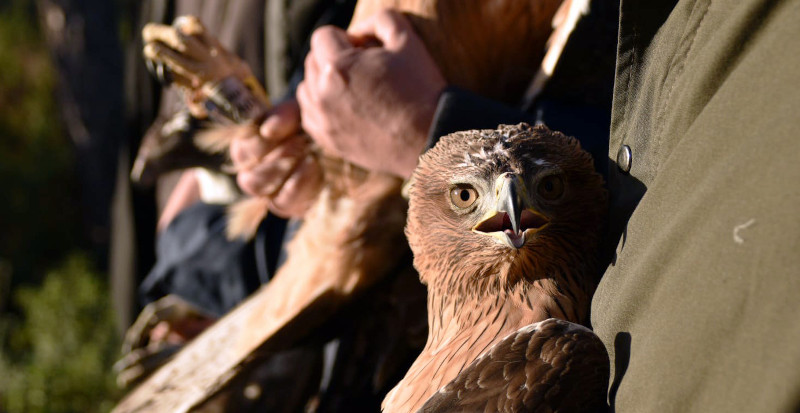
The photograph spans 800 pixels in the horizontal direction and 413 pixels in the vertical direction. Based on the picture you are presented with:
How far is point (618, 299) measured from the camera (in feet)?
3.17

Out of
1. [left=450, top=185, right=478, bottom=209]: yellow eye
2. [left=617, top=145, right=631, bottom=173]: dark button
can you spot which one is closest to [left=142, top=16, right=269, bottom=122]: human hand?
[left=450, top=185, right=478, bottom=209]: yellow eye

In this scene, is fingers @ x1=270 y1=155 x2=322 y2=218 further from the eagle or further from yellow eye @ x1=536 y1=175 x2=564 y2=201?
yellow eye @ x1=536 y1=175 x2=564 y2=201

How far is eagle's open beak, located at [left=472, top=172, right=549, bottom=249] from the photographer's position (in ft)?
3.35

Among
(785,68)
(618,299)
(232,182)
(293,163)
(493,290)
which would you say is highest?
(785,68)

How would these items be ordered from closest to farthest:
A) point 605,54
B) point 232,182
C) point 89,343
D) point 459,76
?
point 605,54 < point 459,76 < point 232,182 < point 89,343

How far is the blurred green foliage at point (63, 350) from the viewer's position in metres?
4.75

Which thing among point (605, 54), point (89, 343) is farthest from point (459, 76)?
point (89, 343)

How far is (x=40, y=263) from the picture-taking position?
6668mm

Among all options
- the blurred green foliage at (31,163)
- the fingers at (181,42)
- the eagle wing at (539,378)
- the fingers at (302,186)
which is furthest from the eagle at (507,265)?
the blurred green foliage at (31,163)

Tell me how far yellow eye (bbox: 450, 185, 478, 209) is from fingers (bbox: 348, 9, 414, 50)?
61cm

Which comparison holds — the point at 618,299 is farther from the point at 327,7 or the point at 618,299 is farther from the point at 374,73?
the point at 327,7

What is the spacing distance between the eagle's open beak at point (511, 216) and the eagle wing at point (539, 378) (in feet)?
0.43

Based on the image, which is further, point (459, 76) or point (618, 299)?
→ point (459, 76)

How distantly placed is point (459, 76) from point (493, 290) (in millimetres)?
691
